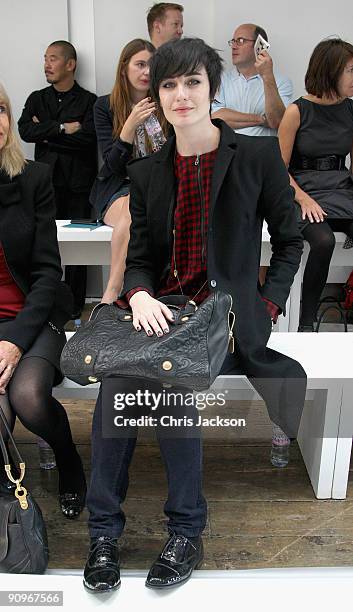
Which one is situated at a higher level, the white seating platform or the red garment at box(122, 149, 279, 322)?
the red garment at box(122, 149, 279, 322)

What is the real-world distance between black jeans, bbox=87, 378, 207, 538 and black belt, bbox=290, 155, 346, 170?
176 cm

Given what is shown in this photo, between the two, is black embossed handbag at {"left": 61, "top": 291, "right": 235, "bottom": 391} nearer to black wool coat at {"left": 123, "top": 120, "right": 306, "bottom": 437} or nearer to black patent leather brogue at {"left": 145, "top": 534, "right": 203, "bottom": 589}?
black wool coat at {"left": 123, "top": 120, "right": 306, "bottom": 437}

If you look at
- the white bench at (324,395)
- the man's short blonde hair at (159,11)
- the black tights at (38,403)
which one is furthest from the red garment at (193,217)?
the man's short blonde hair at (159,11)

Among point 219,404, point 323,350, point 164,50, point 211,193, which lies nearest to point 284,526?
point 219,404

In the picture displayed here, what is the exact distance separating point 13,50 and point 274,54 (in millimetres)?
1601

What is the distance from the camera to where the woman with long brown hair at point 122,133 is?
7.46 ft

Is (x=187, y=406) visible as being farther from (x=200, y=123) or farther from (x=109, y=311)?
(x=200, y=123)

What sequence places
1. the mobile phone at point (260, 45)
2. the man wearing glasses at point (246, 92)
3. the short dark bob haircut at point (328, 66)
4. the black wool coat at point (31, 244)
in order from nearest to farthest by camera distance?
the black wool coat at point (31, 244)
the short dark bob haircut at point (328, 66)
the mobile phone at point (260, 45)
the man wearing glasses at point (246, 92)

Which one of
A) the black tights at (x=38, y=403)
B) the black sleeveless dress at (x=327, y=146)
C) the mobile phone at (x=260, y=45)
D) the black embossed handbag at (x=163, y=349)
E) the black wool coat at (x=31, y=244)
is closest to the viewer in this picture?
the black embossed handbag at (x=163, y=349)

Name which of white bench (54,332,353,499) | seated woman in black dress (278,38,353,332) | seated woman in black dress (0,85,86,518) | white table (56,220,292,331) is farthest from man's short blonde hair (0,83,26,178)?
seated woman in black dress (278,38,353,332)

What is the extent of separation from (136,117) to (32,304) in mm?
964

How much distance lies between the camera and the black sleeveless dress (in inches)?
108

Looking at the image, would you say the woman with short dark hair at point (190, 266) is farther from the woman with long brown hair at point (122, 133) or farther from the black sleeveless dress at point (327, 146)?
the black sleeveless dress at point (327, 146)

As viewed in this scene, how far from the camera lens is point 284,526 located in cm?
172
